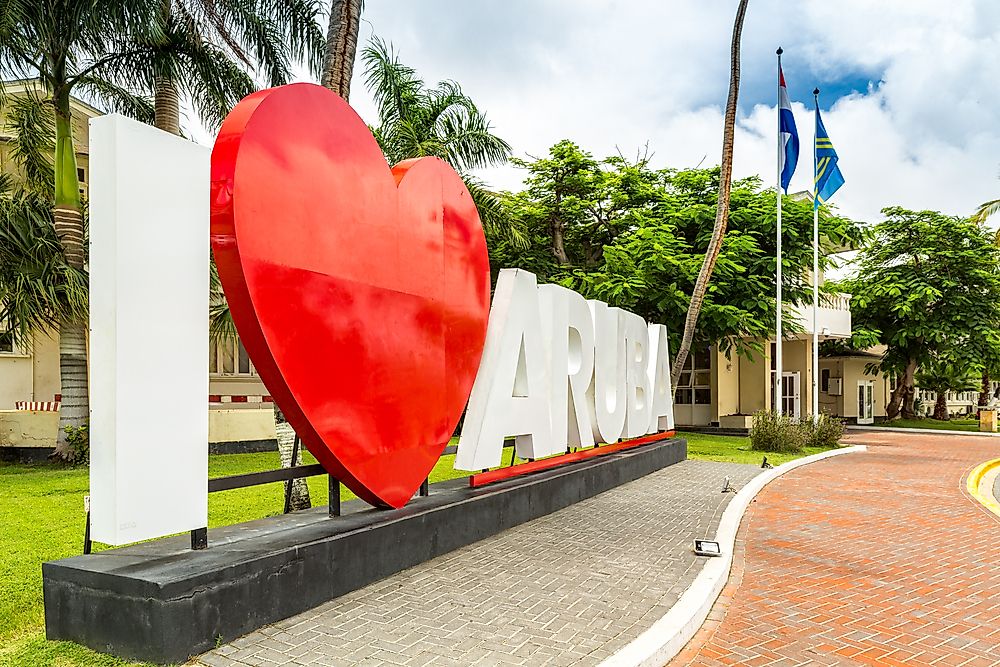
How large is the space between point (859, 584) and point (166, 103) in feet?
48.7

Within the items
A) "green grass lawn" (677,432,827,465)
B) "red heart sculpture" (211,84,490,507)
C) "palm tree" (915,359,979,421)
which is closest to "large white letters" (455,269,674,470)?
"red heart sculpture" (211,84,490,507)

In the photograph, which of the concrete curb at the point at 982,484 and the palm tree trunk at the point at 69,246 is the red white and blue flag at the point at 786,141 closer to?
the concrete curb at the point at 982,484

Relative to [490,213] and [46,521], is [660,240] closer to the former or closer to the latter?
[490,213]

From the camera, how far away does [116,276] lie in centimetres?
479

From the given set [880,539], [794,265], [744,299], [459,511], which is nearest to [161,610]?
[459,511]

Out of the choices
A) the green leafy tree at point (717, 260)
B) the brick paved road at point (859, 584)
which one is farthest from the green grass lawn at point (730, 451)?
the brick paved road at point (859, 584)

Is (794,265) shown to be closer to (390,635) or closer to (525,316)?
(525,316)

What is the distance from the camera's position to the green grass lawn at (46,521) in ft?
15.8

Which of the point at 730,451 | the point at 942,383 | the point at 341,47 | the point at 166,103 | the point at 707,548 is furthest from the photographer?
the point at 942,383

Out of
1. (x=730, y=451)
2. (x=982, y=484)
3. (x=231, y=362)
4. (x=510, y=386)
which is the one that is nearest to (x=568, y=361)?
(x=510, y=386)

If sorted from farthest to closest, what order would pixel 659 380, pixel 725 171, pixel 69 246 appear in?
pixel 725 171, pixel 659 380, pixel 69 246

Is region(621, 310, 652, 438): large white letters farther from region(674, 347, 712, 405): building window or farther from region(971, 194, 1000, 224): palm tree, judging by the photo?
region(971, 194, 1000, 224): palm tree

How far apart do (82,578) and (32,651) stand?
503 millimetres

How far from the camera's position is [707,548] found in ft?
25.5
